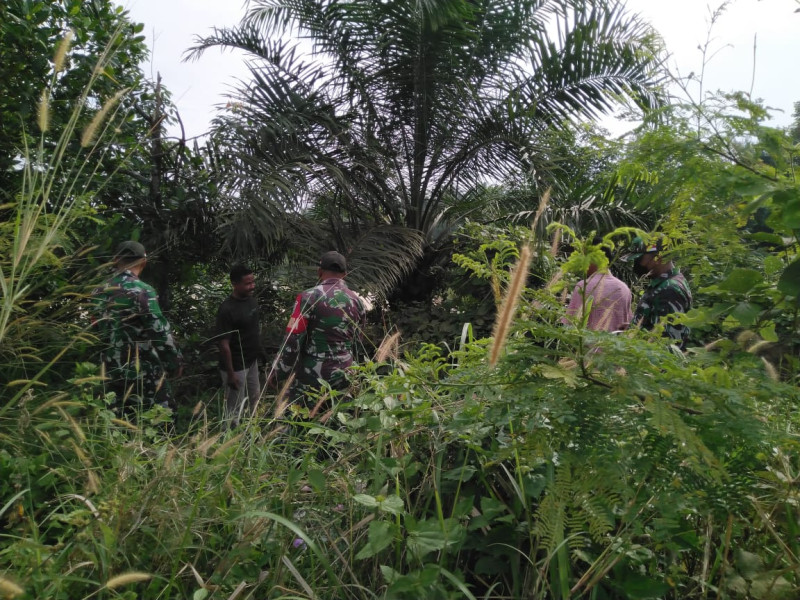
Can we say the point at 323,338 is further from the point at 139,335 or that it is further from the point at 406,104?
the point at 406,104

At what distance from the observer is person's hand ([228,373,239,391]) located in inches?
186

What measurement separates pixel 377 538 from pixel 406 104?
21.6 feet

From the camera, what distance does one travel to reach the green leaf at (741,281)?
51.9 inches

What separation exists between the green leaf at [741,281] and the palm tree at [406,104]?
490cm

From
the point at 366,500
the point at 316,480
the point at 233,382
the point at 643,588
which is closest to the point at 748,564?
the point at 643,588

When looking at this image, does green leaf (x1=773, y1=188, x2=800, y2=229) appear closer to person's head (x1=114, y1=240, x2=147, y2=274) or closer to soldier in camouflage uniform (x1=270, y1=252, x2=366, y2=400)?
soldier in camouflage uniform (x1=270, y1=252, x2=366, y2=400)

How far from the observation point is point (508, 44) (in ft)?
23.3

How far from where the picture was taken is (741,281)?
133 centimetres

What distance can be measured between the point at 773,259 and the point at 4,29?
4.32 m

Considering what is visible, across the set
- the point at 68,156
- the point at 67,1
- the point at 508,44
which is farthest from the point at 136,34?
the point at 508,44

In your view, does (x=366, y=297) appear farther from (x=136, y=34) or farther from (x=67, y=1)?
(x=67, y=1)

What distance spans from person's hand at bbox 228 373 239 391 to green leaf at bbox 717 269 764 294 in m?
3.95

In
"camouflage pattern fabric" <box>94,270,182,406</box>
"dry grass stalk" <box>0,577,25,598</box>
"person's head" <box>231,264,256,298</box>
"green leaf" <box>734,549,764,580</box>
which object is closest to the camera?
"dry grass stalk" <box>0,577,25,598</box>

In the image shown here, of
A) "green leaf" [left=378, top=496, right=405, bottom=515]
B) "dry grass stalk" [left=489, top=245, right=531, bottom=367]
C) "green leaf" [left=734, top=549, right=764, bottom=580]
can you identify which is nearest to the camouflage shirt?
"green leaf" [left=378, top=496, right=405, bottom=515]
